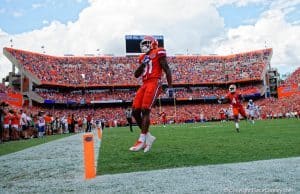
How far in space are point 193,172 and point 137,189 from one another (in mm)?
1001

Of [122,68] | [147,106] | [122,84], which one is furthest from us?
[122,68]

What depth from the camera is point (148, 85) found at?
269 inches

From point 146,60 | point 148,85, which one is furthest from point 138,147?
point 146,60

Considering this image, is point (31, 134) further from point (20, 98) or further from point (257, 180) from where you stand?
point (257, 180)

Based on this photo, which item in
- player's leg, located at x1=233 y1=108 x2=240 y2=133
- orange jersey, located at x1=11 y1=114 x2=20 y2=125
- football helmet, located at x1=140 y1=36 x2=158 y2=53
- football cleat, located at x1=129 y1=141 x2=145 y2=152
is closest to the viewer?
football cleat, located at x1=129 y1=141 x2=145 y2=152

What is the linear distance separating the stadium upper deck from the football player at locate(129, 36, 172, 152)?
50.8 m

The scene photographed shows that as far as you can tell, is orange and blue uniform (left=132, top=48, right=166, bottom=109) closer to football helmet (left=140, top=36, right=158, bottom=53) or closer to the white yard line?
football helmet (left=140, top=36, right=158, bottom=53)

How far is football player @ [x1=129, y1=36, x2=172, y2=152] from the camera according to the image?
22.0 feet

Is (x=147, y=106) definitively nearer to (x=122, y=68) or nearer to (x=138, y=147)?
(x=138, y=147)

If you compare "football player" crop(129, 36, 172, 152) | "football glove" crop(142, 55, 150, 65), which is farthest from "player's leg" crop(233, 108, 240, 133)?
"football glove" crop(142, 55, 150, 65)

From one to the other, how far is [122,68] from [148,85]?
57.4 meters

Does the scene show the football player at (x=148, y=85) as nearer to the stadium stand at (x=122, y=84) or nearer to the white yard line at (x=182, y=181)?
the white yard line at (x=182, y=181)

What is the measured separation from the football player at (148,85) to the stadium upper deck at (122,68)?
50807 millimetres

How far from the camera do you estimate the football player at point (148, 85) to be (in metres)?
6.69
